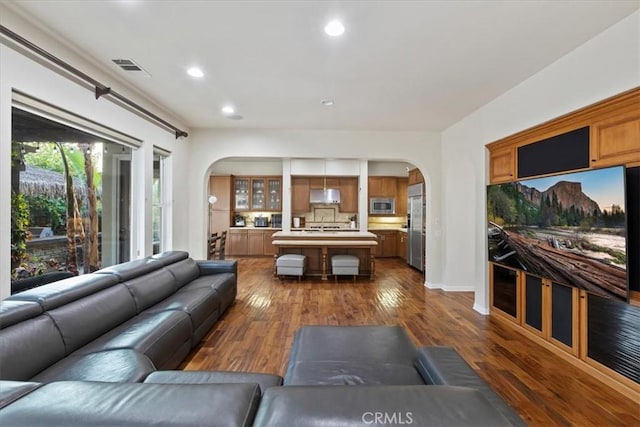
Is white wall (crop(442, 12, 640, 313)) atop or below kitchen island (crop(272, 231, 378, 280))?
atop

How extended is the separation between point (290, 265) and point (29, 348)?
402 centimetres

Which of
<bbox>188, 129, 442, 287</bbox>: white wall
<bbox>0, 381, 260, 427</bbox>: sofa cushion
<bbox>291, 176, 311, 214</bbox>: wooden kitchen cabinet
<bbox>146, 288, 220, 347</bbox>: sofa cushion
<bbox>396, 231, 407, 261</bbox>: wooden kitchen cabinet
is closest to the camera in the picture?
<bbox>0, 381, 260, 427</bbox>: sofa cushion

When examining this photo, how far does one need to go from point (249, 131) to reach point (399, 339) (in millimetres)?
4345

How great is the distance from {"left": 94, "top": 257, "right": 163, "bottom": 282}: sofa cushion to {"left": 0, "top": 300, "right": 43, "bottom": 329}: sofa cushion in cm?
80

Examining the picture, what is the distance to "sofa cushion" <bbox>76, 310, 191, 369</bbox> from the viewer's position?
1.97m

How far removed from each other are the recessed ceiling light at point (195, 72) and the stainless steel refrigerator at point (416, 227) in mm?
4698

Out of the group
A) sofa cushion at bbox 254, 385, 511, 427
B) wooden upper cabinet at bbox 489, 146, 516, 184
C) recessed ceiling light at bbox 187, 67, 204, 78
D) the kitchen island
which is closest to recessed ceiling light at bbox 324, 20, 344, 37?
recessed ceiling light at bbox 187, 67, 204, 78

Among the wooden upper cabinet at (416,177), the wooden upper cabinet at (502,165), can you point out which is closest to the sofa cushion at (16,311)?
the wooden upper cabinet at (502,165)

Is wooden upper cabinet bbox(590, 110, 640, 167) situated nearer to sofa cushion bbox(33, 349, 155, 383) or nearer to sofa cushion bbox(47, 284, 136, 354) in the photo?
sofa cushion bbox(33, 349, 155, 383)

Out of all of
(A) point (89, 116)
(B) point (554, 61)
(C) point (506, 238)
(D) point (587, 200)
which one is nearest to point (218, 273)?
(A) point (89, 116)

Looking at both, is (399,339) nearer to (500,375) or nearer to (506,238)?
(500,375)

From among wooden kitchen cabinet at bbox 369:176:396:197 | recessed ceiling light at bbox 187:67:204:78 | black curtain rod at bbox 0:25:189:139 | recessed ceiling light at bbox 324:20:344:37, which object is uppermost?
recessed ceiling light at bbox 187:67:204:78

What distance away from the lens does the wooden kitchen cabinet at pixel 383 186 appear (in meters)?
8.41

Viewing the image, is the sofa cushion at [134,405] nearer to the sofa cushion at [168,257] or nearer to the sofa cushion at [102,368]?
the sofa cushion at [102,368]
